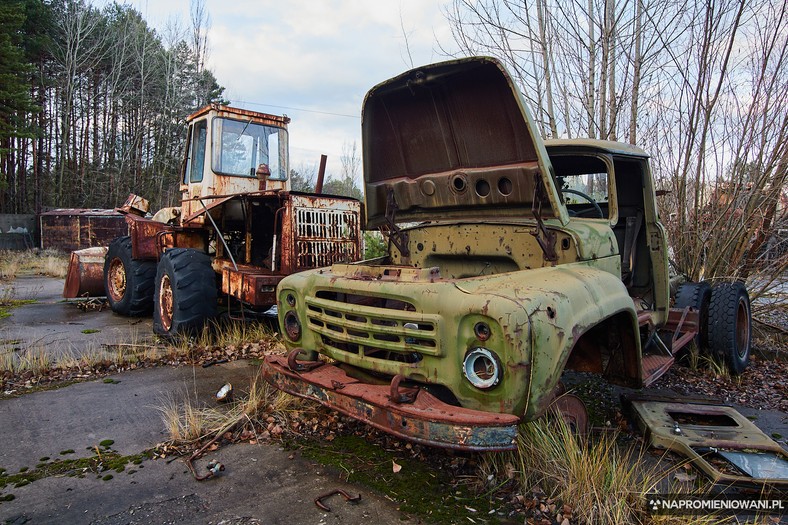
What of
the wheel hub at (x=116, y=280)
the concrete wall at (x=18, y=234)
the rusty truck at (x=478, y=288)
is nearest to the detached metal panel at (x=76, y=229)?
the concrete wall at (x=18, y=234)

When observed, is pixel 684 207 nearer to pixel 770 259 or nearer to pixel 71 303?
pixel 770 259

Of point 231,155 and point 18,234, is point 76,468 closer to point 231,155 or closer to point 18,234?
point 231,155

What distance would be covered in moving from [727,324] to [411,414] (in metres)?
3.99

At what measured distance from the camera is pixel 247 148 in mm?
7309

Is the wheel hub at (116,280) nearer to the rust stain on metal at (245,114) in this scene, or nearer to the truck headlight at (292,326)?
the rust stain on metal at (245,114)

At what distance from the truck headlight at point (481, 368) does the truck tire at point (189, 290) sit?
165 inches

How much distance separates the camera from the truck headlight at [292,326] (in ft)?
11.4

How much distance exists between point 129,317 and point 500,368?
7.26 metres

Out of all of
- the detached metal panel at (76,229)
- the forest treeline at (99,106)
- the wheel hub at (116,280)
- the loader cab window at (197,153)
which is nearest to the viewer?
the loader cab window at (197,153)

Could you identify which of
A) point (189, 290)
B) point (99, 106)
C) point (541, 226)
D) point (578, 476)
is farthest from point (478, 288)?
point (99, 106)

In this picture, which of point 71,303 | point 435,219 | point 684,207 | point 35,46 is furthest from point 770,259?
point 35,46

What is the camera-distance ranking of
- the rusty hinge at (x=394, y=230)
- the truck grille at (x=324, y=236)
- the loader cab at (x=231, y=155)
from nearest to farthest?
the rusty hinge at (x=394, y=230) → the truck grille at (x=324, y=236) → the loader cab at (x=231, y=155)

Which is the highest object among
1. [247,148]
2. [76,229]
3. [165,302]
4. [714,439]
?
[247,148]

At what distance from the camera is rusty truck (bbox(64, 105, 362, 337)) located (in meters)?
5.80
